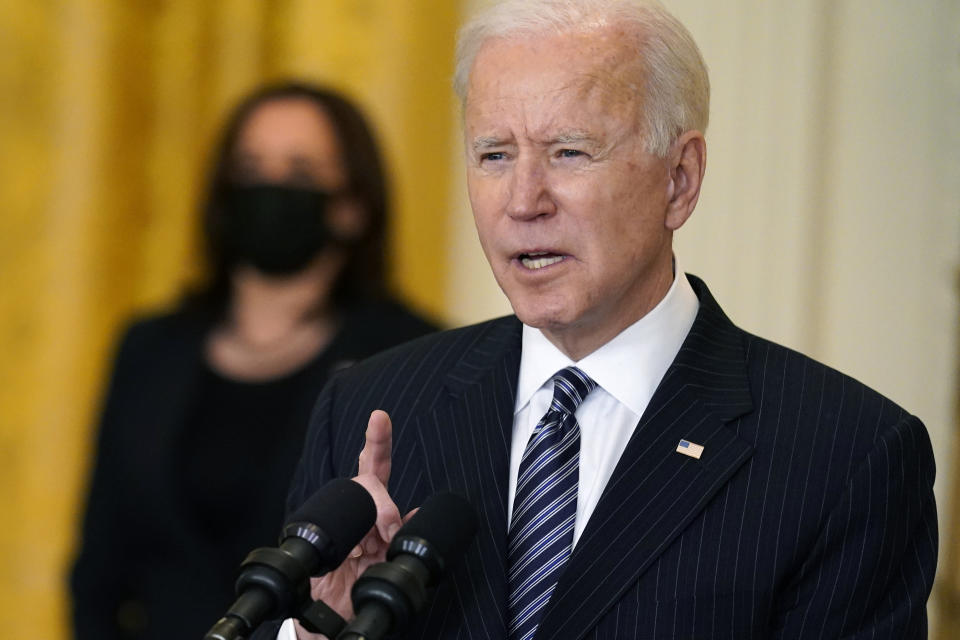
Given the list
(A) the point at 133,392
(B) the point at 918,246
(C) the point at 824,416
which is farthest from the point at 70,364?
(C) the point at 824,416

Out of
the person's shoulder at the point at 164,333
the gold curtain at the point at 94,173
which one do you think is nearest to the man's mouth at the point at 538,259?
the person's shoulder at the point at 164,333

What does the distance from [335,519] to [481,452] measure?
433mm

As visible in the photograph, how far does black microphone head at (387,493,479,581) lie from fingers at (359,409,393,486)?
4.6 inches

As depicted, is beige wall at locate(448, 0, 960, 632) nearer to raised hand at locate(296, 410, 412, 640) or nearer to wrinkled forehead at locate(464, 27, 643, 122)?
wrinkled forehead at locate(464, 27, 643, 122)

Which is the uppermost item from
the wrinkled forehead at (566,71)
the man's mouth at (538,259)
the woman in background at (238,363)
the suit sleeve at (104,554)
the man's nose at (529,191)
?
the wrinkled forehead at (566,71)

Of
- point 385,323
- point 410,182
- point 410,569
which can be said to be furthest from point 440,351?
point 410,182

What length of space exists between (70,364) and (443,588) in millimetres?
2840

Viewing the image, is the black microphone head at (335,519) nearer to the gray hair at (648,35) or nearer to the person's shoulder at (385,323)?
the gray hair at (648,35)

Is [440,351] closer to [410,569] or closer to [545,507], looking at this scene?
[545,507]

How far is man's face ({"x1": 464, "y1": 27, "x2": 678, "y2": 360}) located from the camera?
5.89ft

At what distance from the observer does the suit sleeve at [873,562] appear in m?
1.68

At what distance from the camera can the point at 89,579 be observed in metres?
3.16

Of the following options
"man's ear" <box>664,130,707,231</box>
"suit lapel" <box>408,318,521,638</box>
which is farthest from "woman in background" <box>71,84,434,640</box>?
"man's ear" <box>664,130,707,231</box>

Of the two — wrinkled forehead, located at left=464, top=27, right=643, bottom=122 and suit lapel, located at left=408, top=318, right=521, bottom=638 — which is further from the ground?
wrinkled forehead, located at left=464, top=27, right=643, bottom=122
